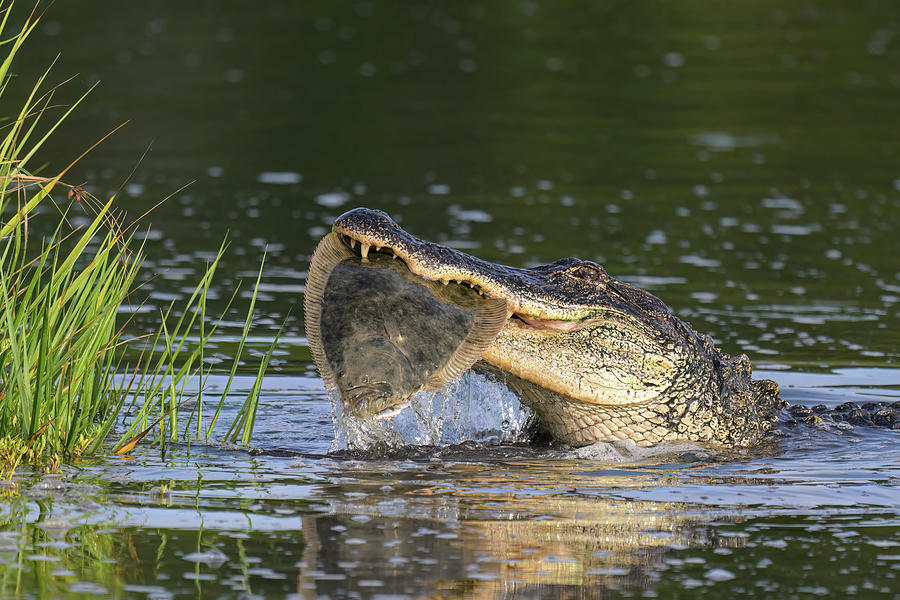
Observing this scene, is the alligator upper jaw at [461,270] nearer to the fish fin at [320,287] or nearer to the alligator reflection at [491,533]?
the fish fin at [320,287]

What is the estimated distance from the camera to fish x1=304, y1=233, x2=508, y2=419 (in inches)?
236

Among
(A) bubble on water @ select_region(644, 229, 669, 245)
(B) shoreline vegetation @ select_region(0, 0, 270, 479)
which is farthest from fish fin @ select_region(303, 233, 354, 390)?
(A) bubble on water @ select_region(644, 229, 669, 245)

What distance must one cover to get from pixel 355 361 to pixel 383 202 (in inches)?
289

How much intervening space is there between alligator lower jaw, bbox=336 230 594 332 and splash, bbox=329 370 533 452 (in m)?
0.46

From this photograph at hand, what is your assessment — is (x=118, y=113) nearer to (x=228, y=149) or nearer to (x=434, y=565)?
(x=228, y=149)

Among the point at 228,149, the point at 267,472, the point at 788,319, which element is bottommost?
the point at 267,472

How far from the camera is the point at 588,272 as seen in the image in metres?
6.56

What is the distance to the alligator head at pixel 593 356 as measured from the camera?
19.7 feet

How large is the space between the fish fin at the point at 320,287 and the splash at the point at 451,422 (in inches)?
13.2

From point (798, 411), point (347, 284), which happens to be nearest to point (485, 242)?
point (798, 411)

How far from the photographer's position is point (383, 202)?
13289 millimetres

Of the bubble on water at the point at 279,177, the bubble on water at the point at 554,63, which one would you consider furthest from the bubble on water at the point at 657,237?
the bubble on water at the point at 554,63

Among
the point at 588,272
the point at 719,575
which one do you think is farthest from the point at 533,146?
the point at 719,575

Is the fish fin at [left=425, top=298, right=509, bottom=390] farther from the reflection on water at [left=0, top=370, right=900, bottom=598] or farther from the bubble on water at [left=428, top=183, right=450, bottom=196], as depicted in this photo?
the bubble on water at [left=428, top=183, right=450, bottom=196]
